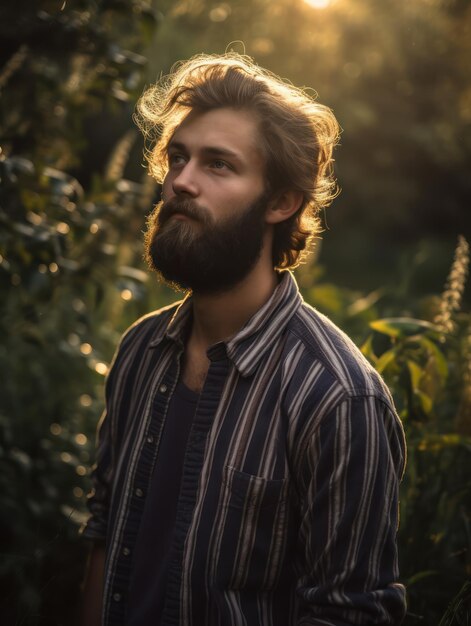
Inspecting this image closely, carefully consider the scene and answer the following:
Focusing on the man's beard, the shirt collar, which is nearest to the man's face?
the man's beard

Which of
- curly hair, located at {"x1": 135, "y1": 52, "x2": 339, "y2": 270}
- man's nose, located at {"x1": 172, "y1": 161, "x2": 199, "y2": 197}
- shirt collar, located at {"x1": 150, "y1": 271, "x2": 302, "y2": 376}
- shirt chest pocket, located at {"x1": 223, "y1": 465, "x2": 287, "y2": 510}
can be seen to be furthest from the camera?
curly hair, located at {"x1": 135, "y1": 52, "x2": 339, "y2": 270}

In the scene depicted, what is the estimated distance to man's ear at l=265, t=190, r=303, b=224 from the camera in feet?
7.16

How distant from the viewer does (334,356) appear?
69.6 inches

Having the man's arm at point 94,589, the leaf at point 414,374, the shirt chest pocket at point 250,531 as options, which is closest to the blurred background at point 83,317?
the leaf at point 414,374

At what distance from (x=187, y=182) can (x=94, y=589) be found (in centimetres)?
125

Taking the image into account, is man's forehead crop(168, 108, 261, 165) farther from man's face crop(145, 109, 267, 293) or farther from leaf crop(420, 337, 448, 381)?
leaf crop(420, 337, 448, 381)

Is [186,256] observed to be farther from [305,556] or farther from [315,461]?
[305,556]

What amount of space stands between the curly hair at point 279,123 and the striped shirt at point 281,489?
1.17 ft

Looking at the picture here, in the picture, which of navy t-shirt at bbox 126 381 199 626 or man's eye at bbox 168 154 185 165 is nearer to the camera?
navy t-shirt at bbox 126 381 199 626

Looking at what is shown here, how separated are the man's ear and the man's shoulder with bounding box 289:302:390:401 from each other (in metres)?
0.36

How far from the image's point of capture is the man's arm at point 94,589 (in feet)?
7.06

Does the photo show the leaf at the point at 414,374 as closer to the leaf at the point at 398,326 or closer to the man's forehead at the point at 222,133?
the leaf at the point at 398,326

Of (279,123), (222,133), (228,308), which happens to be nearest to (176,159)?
(222,133)

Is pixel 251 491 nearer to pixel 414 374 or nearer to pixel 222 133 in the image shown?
pixel 414 374
